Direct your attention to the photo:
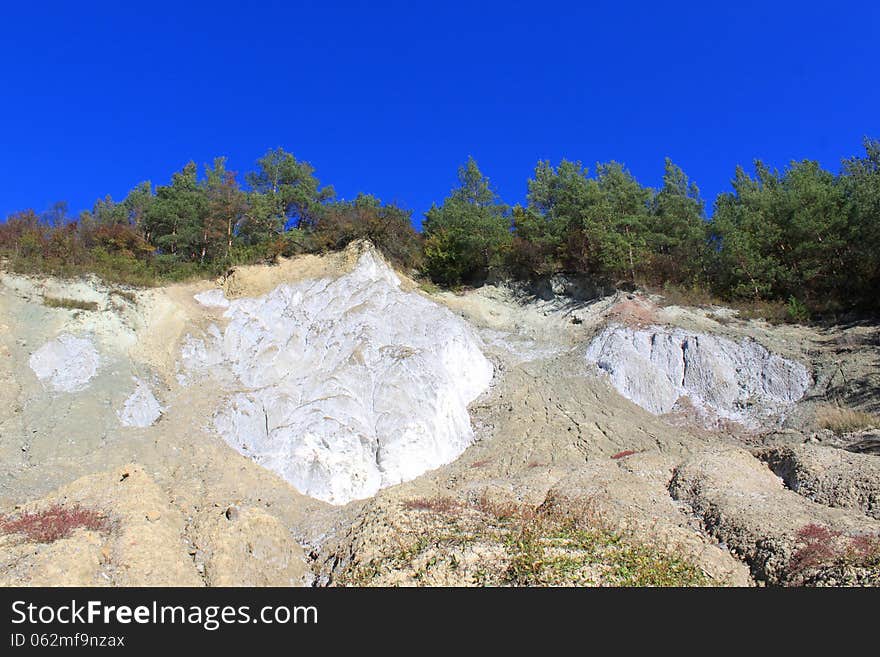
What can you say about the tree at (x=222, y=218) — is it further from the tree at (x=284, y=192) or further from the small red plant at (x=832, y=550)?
the small red plant at (x=832, y=550)

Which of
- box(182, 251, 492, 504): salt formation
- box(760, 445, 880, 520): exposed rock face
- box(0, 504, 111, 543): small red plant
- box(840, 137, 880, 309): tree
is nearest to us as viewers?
box(0, 504, 111, 543): small red plant

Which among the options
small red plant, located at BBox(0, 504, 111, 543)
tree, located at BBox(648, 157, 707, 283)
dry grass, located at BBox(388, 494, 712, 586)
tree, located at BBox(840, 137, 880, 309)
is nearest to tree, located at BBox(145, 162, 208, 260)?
small red plant, located at BBox(0, 504, 111, 543)

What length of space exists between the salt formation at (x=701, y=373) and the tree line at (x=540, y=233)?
4.88m

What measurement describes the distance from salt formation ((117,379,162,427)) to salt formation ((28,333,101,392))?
5.35 ft

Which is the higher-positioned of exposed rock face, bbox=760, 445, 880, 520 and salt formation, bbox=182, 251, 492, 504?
salt formation, bbox=182, 251, 492, 504

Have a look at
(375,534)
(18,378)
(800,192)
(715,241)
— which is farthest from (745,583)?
(715,241)

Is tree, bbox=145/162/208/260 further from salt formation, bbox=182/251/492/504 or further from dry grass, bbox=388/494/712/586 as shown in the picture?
dry grass, bbox=388/494/712/586

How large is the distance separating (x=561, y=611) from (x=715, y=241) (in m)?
30.3

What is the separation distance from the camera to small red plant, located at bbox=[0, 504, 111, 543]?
10336 millimetres

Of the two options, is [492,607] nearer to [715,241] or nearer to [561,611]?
[561,611]

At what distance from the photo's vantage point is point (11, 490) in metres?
12.9

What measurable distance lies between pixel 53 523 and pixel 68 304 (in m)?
12.7

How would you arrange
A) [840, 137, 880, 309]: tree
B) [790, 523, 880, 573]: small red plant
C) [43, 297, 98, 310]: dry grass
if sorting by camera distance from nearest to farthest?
[790, 523, 880, 573]: small red plant → [43, 297, 98, 310]: dry grass → [840, 137, 880, 309]: tree

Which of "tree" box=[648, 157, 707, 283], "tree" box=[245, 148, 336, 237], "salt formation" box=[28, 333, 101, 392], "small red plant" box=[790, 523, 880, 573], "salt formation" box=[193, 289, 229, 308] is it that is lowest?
"small red plant" box=[790, 523, 880, 573]
